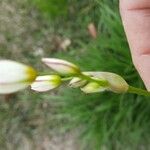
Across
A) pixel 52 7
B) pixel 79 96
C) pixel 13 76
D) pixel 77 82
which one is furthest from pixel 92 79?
pixel 52 7

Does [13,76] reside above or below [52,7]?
above

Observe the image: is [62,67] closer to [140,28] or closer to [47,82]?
[47,82]

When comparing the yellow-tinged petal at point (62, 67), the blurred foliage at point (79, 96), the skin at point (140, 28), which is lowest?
the blurred foliage at point (79, 96)

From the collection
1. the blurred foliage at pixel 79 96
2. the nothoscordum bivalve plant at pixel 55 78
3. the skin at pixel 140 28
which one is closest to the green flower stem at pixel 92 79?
the nothoscordum bivalve plant at pixel 55 78

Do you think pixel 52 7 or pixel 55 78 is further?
pixel 52 7

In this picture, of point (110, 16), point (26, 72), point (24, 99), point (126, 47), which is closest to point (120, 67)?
point (126, 47)

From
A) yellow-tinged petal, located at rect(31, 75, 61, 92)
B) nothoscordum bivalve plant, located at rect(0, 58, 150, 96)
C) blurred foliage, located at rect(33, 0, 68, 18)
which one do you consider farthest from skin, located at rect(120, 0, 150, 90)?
blurred foliage, located at rect(33, 0, 68, 18)

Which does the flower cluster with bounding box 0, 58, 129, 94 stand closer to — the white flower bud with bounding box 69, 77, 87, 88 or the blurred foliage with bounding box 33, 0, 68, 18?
the white flower bud with bounding box 69, 77, 87, 88

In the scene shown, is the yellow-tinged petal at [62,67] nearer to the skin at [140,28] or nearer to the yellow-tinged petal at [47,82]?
the yellow-tinged petal at [47,82]
